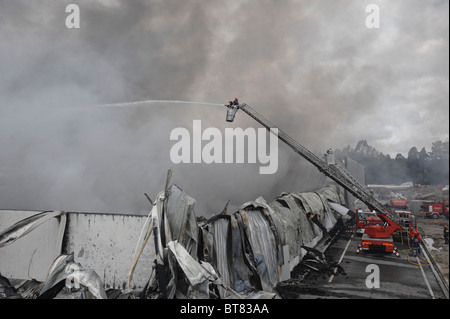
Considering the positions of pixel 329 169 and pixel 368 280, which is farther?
pixel 329 169

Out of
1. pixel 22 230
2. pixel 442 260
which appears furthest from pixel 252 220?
pixel 442 260

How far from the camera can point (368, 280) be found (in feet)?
29.6

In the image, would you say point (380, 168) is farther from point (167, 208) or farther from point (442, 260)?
point (167, 208)

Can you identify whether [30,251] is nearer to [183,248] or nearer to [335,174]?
[183,248]

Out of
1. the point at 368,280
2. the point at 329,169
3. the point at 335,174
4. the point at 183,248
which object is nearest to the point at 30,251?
the point at 183,248

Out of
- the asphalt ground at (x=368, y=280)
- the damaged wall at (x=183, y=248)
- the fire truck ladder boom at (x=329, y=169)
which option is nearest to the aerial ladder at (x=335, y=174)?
the fire truck ladder boom at (x=329, y=169)

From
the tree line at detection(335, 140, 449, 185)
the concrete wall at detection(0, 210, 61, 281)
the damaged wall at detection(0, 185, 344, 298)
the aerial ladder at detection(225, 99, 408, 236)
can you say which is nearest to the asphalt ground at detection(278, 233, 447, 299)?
the damaged wall at detection(0, 185, 344, 298)

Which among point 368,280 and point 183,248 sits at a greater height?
point 183,248

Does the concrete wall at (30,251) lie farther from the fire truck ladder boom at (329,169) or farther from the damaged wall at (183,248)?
the fire truck ladder boom at (329,169)

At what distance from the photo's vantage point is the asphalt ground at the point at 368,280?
26.3 feet

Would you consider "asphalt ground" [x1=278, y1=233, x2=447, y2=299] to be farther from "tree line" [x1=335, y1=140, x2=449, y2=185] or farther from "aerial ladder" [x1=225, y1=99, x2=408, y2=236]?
"tree line" [x1=335, y1=140, x2=449, y2=185]

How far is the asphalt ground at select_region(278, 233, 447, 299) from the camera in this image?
8023mm
